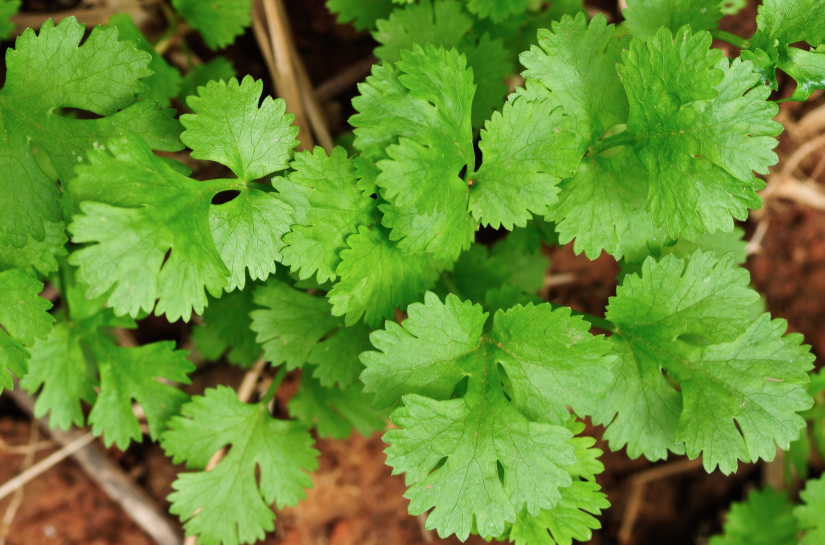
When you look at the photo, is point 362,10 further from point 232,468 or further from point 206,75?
point 232,468

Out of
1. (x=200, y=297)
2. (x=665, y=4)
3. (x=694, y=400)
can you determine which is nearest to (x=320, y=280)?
(x=200, y=297)

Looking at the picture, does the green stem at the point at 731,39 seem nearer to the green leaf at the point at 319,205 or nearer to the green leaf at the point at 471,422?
the green leaf at the point at 471,422

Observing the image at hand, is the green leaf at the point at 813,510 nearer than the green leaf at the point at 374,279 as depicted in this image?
No

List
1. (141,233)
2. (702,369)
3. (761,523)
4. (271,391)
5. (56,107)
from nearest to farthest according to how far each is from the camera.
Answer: (141,233), (56,107), (702,369), (271,391), (761,523)

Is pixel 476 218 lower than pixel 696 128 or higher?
lower

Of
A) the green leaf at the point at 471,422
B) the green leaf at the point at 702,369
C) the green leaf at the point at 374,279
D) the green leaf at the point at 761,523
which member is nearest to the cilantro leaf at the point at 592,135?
the green leaf at the point at 702,369

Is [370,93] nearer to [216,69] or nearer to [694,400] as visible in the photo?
[216,69]

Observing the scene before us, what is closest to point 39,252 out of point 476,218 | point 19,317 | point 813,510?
point 19,317
